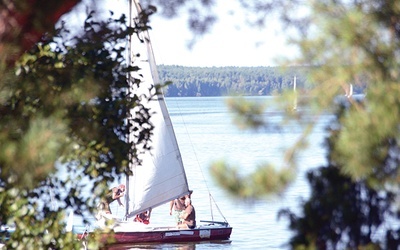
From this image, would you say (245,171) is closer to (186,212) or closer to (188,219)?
(186,212)

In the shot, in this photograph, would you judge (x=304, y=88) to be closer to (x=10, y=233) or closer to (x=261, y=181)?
(x=261, y=181)

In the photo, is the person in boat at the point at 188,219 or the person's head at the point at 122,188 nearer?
the person in boat at the point at 188,219

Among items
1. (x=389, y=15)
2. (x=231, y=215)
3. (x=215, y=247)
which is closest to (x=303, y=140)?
(x=389, y=15)

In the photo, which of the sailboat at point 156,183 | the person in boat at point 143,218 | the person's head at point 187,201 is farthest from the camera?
the person in boat at point 143,218

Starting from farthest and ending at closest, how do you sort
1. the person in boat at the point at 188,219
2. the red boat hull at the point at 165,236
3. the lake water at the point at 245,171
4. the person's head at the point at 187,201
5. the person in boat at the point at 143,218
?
the person in boat at the point at 143,218 → the person in boat at the point at 188,219 → the red boat hull at the point at 165,236 → the person's head at the point at 187,201 → the lake water at the point at 245,171

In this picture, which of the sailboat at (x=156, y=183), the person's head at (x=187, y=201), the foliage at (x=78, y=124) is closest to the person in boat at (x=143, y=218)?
the sailboat at (x=156, y=183)

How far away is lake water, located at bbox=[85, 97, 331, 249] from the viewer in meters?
3.48

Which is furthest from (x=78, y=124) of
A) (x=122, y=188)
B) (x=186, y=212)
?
(x=122, y=188)

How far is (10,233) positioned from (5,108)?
3.15ft

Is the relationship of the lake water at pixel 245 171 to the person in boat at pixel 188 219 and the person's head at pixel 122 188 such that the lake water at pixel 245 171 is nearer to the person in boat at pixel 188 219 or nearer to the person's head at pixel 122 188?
the person in boat at pixel 188 219

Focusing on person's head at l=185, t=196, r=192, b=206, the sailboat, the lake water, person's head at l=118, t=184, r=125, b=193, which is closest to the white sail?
the sailboat

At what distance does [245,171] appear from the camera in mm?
3438

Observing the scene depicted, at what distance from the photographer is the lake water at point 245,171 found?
348 centimetres

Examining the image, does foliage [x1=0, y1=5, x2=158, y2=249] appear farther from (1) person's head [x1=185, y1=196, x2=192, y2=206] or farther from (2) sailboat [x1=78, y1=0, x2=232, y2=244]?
(1) person's head [x1=185, y1=196, x2=192, y2=206]
